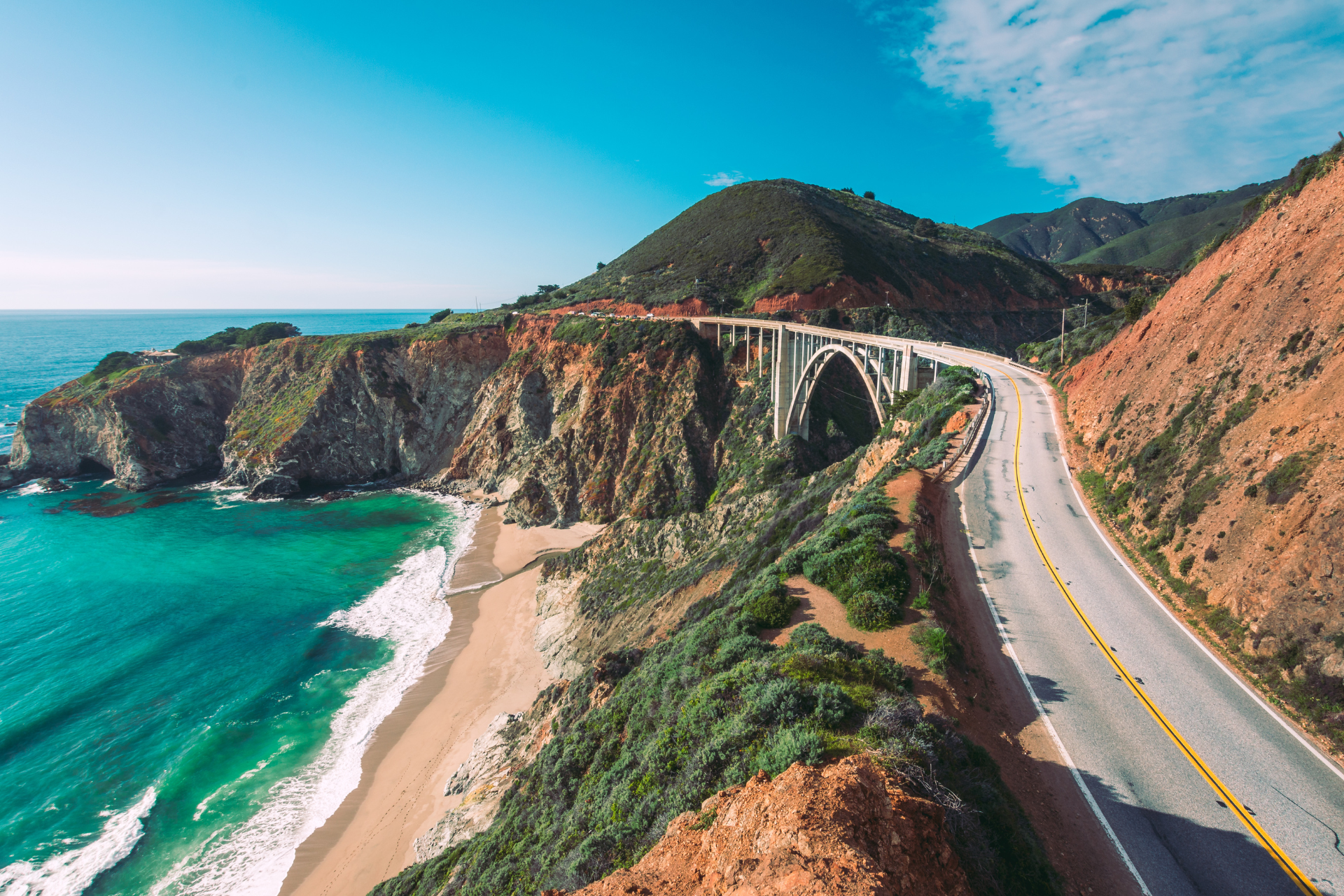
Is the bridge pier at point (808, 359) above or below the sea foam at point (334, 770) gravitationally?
above

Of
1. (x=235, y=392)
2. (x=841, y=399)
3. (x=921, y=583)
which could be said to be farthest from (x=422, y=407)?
(x=921, y=583)

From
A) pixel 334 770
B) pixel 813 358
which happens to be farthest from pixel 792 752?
pixel 813 358

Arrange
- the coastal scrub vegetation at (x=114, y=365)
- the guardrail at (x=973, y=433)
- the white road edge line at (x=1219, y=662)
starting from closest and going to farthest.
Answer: the white road edge line at (x=1219, y=662) → the guardrail at (x=973, y=433) → the coastal scrub vegetation at (x=114, y=365)

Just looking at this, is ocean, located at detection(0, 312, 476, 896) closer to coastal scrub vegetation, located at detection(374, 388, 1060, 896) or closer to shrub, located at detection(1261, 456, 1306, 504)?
coastal scrub vegetation, located at detection(374, 388, 1060, 896)

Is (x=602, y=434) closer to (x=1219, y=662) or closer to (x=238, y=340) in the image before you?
(x=1219, y=662)

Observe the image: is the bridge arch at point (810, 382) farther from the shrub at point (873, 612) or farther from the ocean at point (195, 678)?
the ocean at point (195, 678)

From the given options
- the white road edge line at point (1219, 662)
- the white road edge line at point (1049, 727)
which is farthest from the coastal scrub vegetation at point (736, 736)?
the white road edge line at point (1219, 662)

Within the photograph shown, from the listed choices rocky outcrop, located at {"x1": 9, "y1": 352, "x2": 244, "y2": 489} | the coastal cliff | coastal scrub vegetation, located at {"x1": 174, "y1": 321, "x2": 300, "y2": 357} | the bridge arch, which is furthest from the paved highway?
coastal scrub vegetation, located at {"x1": 174, "y1": 321, "x2": 300, "y2": 357}
